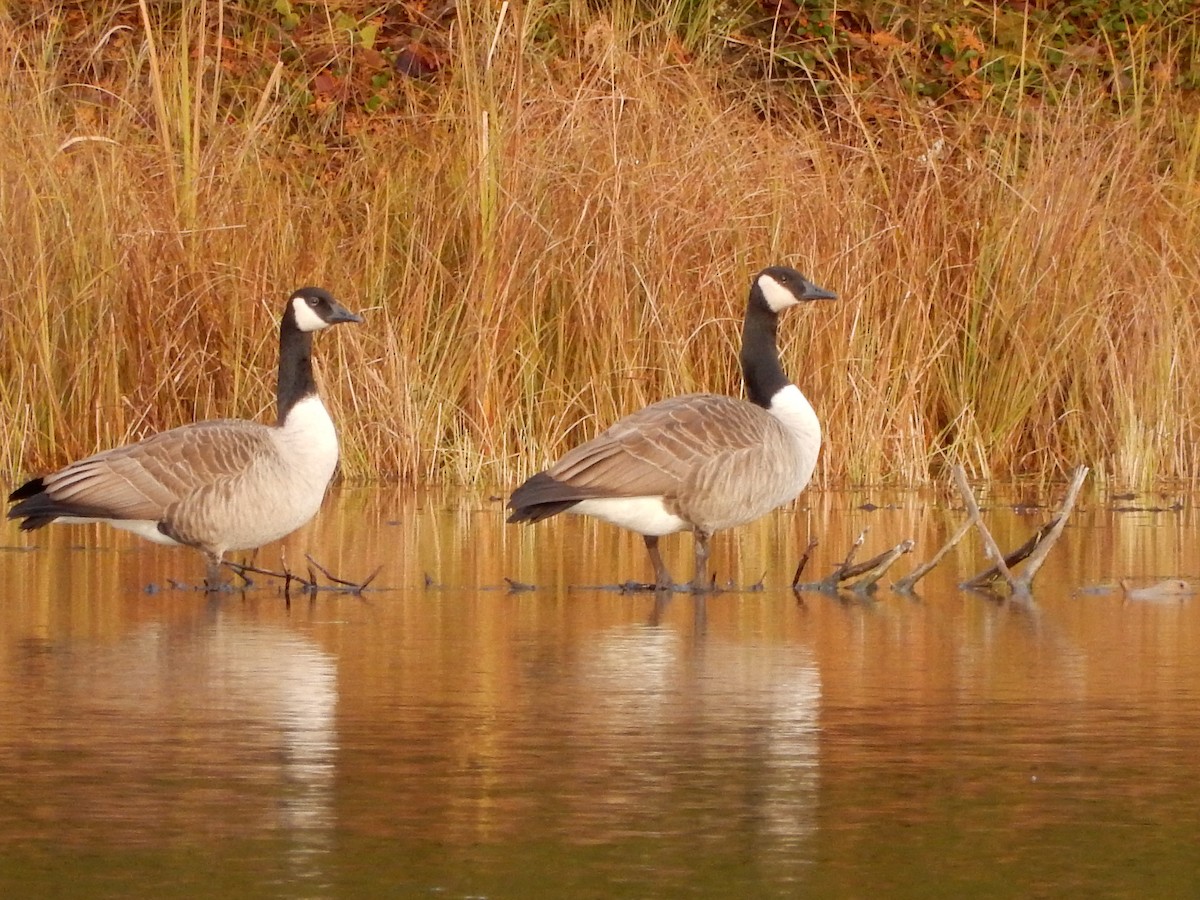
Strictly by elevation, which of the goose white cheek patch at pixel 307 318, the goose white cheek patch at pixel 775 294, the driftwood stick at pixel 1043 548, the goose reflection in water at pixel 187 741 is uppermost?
the goose white cheek patch at pixel 775 294

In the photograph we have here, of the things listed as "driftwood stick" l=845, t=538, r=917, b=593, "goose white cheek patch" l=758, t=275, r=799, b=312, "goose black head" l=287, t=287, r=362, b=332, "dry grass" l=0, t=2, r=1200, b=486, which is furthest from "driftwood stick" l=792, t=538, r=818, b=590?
"dry grass" l=0, t=2, r=1200, b=486

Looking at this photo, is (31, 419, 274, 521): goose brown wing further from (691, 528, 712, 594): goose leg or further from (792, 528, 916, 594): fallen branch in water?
(792, 528, 916, 594): fallen branch in water

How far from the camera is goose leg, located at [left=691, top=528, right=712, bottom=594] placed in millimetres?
9141

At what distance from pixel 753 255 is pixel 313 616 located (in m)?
6.14

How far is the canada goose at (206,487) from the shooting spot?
30.1ft

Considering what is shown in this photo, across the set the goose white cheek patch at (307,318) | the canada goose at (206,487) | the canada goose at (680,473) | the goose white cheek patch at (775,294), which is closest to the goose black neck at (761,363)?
the goose white cheek patch at (775,294)

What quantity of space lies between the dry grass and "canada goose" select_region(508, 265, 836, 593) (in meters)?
3.64

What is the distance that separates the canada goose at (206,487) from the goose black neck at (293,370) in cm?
20

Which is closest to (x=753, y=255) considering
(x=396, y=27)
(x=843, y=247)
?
(x=843, y=247)

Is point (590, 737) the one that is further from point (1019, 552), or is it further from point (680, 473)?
point (1019, 552)

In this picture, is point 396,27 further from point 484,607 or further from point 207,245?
point 484,607

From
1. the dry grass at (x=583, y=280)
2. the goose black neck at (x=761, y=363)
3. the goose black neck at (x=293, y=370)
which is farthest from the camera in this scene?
the dry grass at (x=583, y=280)

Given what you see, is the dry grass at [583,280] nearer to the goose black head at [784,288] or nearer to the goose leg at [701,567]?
the goose black head at [784,288]

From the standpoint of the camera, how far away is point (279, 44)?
2336cm
